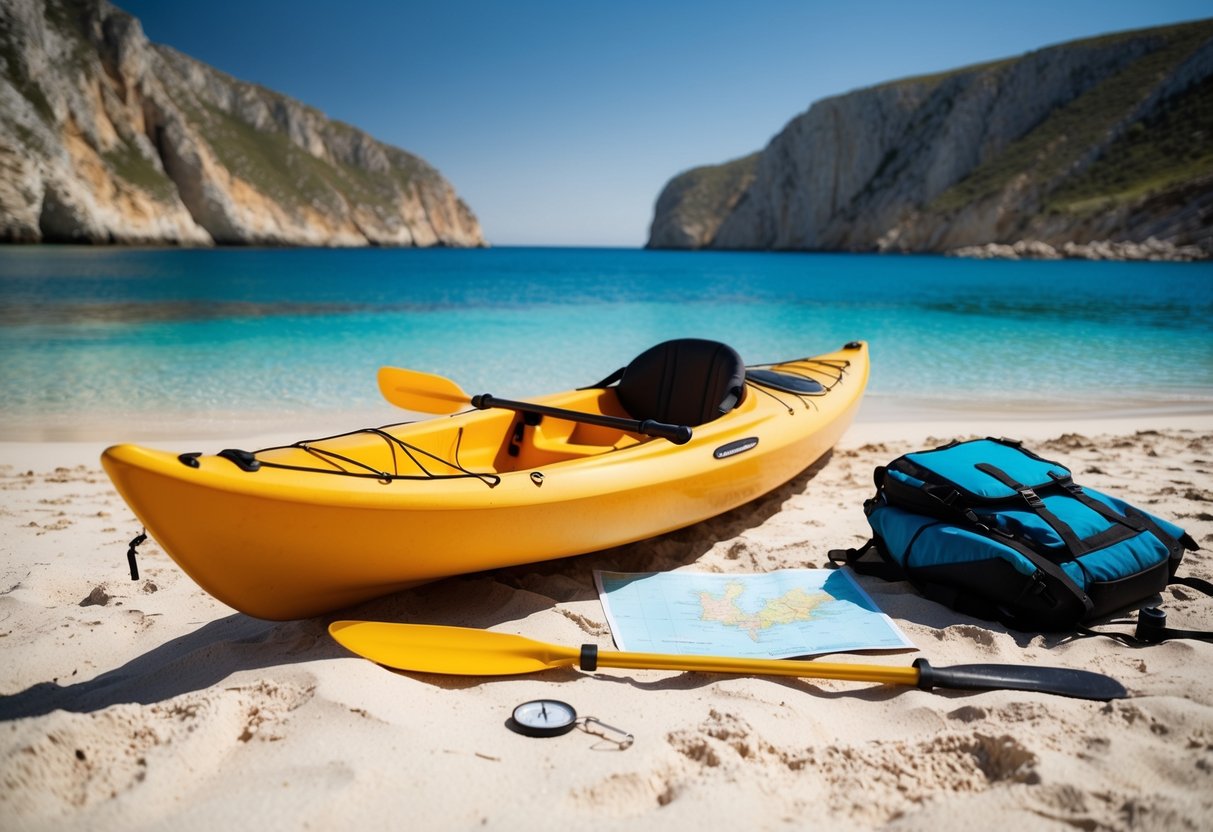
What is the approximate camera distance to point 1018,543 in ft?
8.15

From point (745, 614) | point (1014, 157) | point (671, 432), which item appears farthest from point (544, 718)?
point (1014, 157)

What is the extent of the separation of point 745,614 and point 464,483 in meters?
1.20

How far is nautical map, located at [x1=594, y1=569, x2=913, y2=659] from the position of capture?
2400 mm

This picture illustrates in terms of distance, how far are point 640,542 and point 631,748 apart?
1.63m

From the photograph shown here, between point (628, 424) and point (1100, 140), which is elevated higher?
point (1100, 140)

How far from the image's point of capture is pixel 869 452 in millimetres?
5055

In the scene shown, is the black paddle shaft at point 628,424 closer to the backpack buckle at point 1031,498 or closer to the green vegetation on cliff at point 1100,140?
the backpack buckle at point 1031,498

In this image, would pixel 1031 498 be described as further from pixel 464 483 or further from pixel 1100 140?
pixel 1100 140

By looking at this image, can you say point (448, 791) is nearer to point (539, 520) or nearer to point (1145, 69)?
point (539, 520)

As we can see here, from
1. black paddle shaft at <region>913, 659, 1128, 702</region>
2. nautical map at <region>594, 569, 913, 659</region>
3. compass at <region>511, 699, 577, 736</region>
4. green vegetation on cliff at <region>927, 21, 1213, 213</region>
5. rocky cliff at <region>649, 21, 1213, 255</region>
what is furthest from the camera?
green vegetation on cliff at <region>927, 21, 1213, 213</region>

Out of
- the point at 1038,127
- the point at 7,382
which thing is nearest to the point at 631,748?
the point at 7,382

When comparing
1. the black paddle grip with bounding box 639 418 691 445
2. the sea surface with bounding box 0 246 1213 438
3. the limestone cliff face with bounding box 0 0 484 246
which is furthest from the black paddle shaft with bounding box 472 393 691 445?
the limestone cliff face with bounding box 0 0 484 246

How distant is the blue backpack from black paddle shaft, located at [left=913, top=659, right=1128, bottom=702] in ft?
1.34

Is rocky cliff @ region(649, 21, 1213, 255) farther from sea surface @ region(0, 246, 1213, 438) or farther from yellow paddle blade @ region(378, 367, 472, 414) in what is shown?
yellow paddle blade @ region(378, 367, 472, 414)
